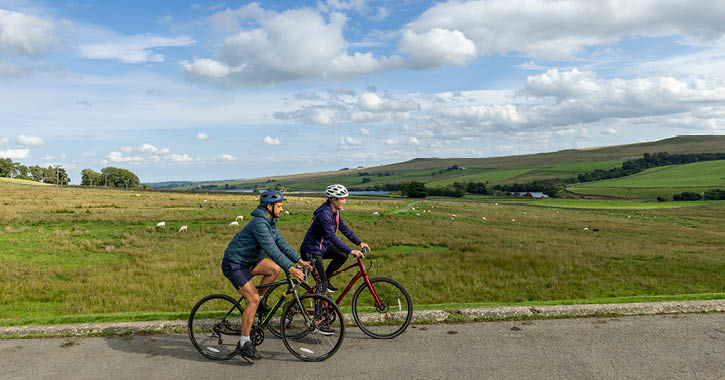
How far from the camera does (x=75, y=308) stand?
1141 cm

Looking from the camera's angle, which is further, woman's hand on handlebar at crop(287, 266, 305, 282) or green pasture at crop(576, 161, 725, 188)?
green pasture at crop(576, 161, 725, 188)

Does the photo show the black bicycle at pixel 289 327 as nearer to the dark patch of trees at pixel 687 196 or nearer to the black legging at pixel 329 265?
the black legging at pixel 329 265

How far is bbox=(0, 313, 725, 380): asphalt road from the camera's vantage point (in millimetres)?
5750

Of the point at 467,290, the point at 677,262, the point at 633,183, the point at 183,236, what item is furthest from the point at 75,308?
the point at 633,183

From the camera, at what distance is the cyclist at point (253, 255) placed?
625 centimetres

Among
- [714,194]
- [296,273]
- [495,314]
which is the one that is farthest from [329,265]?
[714,194]

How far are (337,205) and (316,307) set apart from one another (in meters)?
1.86

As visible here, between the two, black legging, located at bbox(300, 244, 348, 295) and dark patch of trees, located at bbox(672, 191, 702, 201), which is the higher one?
black legging, located at bbox(300, 244, 348, 295)

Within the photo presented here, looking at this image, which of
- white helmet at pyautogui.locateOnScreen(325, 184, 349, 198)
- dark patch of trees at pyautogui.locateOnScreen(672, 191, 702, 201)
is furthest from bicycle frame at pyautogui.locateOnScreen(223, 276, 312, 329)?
dark patch of trees at pyautogui.locateOnScreen(672, 191, 702, 201)

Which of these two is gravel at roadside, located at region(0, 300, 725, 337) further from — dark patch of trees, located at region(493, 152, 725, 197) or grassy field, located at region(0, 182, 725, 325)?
dark patch of trees, located at region(493, 152, 725, 197)

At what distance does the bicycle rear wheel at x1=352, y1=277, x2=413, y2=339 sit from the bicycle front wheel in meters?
0.59

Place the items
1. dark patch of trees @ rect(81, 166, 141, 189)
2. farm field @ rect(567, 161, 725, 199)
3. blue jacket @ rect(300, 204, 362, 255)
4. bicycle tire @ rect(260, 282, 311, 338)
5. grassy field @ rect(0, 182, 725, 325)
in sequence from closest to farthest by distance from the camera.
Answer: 1. bicycle tire @ rect(260, 282, 311, 338)
2. blue jacket @ rect(300, 204, 362, 255)
3. grassy field @ rect(0, 182, 725, 325)
4. farm field @ rect(567, 161, 725, 199)
5. dark patch of trees @ rect(81, 166, 141, 189)

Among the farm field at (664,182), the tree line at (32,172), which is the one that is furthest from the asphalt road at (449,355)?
the tree line at (32,172)

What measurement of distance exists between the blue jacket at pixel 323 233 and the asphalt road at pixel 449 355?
5.28 ft
